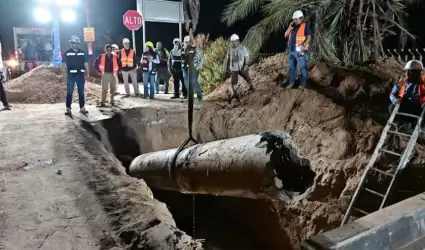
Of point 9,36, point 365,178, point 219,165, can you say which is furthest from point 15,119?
point 9,36

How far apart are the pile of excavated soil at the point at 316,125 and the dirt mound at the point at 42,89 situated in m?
4.06

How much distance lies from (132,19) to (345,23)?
288 inches

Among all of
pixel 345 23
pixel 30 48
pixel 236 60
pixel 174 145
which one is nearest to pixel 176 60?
pixel 236 60

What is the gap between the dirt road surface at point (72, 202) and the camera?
3568mm

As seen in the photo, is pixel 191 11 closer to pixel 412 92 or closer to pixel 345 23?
pixel 412 92

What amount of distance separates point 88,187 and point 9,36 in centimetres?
2322

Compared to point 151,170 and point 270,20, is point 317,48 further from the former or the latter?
point 151,170

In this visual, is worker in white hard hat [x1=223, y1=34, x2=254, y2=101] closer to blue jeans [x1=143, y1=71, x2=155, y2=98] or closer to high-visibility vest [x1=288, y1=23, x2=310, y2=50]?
high-visibility vest [x1=288, y1=23, x2=310, y2=50]

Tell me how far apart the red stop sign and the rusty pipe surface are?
10.00m

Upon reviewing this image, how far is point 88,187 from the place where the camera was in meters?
4.55

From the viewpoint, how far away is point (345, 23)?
872 centimetres

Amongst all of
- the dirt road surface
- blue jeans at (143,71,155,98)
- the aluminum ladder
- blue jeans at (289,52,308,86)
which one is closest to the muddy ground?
the dirt road surface

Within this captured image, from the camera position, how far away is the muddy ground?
3859 mm

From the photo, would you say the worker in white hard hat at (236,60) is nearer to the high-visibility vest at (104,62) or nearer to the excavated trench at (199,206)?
the excavated trench at (199,206)
